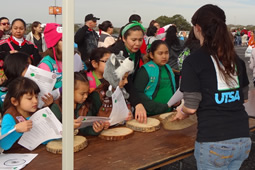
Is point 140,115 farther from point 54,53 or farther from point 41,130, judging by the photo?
point 54,53

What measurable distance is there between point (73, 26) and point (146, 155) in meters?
0.74

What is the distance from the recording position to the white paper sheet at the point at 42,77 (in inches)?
70.3

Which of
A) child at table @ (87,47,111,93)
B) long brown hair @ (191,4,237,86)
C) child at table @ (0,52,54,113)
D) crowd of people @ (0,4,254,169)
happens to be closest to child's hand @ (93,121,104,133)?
crowd of people @ (0,4,254,169)

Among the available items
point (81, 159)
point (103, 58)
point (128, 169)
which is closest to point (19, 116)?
point (81, 159)

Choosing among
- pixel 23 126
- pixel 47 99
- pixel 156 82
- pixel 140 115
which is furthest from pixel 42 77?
pixel 156 82

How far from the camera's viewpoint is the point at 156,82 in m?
2.47

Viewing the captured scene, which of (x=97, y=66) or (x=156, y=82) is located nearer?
(x=97, y=66)

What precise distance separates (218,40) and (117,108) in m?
0.73

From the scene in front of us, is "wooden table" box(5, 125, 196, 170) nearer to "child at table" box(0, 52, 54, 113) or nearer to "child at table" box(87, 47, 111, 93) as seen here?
"child at table" box(87, 47, 111, 93)

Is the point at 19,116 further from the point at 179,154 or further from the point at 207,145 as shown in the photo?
the point at 207,145

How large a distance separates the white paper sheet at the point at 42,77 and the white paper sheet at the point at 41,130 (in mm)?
321

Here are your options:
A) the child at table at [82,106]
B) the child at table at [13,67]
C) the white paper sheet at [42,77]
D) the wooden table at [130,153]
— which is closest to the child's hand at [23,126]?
the wooden table at [130,153]

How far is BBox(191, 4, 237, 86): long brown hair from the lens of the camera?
Result: 144 cm

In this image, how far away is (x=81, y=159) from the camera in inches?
56.4
